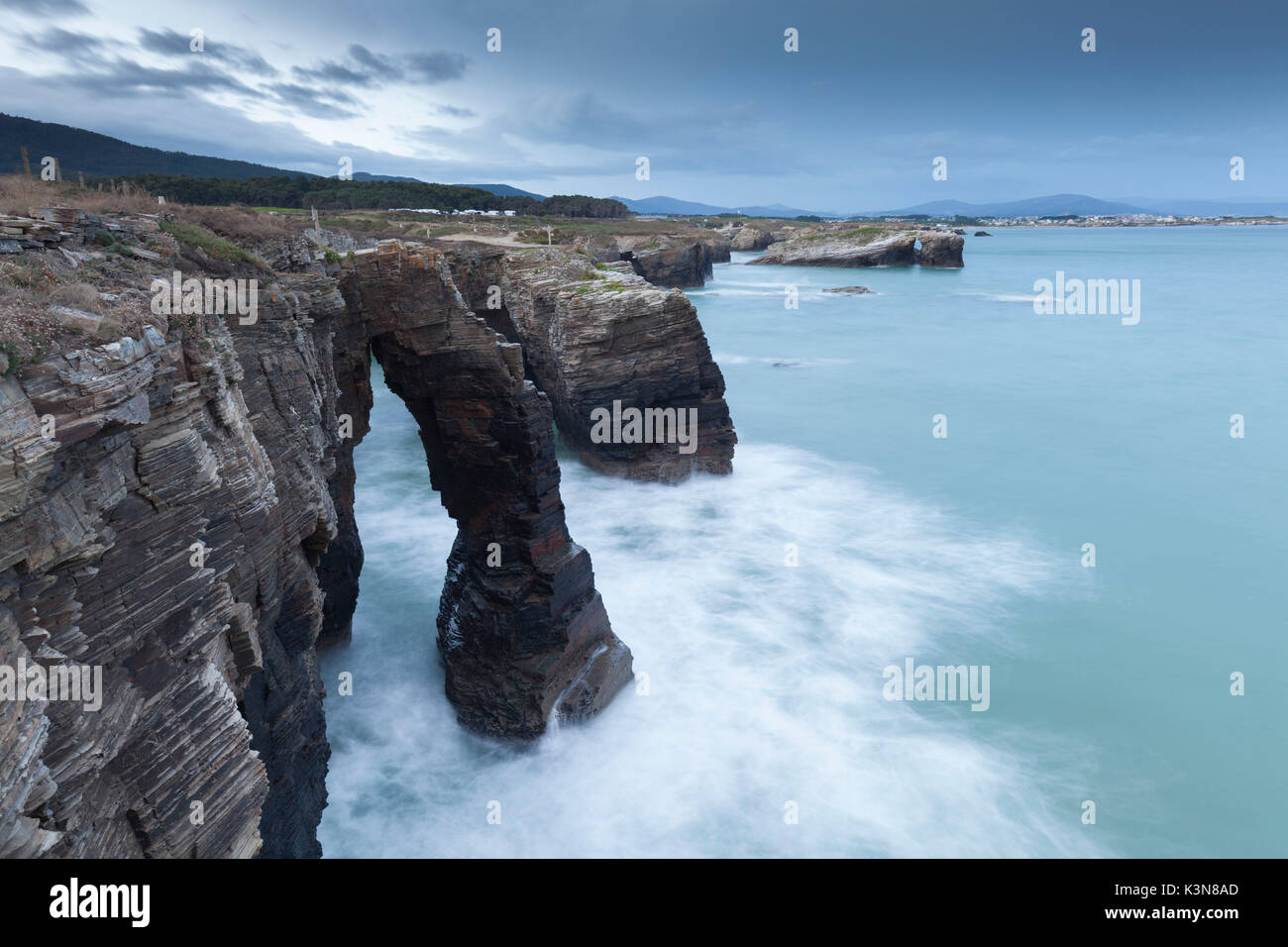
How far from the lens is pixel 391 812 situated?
51.5 ft

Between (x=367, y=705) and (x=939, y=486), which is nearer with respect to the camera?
(x=367, y=705)

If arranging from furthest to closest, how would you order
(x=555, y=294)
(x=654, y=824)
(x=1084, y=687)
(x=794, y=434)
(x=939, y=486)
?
(x=794, y=434)
(x=939, y=486)
(x=555, y=294)
(x=1084, y=687)
(x=654, y=824)

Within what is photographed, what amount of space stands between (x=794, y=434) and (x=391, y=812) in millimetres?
31480

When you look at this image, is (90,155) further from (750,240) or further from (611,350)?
(750,240)

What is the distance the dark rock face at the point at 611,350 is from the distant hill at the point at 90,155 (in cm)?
5460

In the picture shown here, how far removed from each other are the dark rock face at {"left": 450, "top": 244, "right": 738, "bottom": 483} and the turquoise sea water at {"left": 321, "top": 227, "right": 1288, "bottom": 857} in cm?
160

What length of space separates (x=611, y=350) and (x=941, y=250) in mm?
119450

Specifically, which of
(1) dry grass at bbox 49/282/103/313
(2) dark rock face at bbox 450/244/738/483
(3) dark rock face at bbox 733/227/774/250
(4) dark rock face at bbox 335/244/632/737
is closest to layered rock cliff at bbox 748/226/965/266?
(3) dark rock face at bbox 733/227/774/250

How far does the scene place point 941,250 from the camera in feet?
420

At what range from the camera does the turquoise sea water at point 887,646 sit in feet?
52.2

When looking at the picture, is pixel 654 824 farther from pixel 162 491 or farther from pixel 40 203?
pixel 40 203

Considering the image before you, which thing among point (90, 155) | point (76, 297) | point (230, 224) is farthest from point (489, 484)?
point (90, 155)
